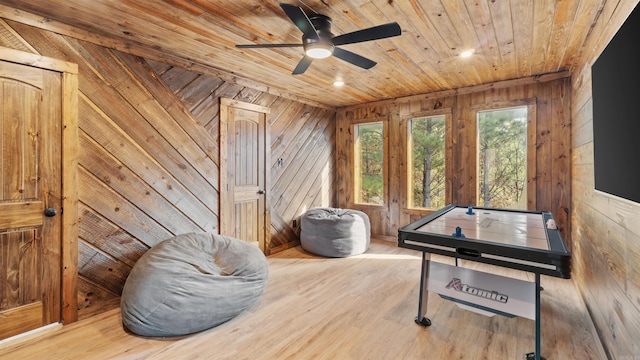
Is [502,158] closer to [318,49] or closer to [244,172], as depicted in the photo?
[318,49]

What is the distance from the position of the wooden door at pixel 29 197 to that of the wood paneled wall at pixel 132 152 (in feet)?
0.57

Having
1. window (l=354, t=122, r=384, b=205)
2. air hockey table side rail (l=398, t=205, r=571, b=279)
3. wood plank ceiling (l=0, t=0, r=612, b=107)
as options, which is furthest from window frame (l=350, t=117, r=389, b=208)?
air hockey table side rail (l=398, t=205, r=571, b=279)

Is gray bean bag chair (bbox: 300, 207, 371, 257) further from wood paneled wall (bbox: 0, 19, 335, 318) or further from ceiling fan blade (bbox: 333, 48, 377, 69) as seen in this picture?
ceiling fan blade (bbox: 333, 48, 377, 69)

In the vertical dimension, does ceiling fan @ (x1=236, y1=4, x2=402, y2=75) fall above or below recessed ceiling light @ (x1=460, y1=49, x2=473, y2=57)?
below

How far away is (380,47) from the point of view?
9.48 ft

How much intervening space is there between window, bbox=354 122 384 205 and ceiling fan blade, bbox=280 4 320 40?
343 cm

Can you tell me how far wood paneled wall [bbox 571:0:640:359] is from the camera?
150 cm

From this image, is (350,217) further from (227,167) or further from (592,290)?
(592,290)

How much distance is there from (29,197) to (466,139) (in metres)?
5.15

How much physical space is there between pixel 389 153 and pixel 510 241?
10.8 ft

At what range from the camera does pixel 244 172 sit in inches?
159

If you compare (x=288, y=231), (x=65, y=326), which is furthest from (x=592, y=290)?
(x=65, y=326)

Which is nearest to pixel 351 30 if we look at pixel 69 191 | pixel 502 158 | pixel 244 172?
pixel 244 172

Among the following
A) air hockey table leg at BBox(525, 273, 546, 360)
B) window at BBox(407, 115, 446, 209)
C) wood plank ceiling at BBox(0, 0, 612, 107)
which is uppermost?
wood plank ceiling at BBox(0, 0, 612, 107)
